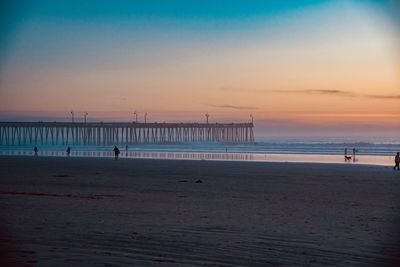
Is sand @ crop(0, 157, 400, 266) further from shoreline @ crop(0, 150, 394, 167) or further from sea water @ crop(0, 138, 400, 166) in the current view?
sea water @ crop(0, 138, 400, 166)

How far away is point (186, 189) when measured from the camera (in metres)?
16.6

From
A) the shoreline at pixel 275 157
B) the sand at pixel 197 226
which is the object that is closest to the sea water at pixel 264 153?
the shoreline at pixel 275 157

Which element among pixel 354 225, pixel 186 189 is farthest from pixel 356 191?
pixel 354 225

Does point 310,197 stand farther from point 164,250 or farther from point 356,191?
point 164,250

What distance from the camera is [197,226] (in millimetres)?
9094

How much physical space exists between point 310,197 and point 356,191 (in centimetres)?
252

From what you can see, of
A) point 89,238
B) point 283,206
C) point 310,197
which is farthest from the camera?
point 310,197

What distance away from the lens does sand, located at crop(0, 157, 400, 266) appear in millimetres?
6621

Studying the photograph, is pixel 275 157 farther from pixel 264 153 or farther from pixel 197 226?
pixel 197 226

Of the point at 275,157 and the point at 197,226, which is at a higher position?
the point at 197,226

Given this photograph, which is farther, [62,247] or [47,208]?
[47,208]

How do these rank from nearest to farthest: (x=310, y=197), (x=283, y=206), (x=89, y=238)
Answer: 1. (x=89, y=238)
2. (x=283, y=206)
3. (x=310, y=197)

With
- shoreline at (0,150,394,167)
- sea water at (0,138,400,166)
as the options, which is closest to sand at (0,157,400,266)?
shoreline at (0,150,394,167)

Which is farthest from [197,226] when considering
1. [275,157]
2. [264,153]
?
[264,153]
